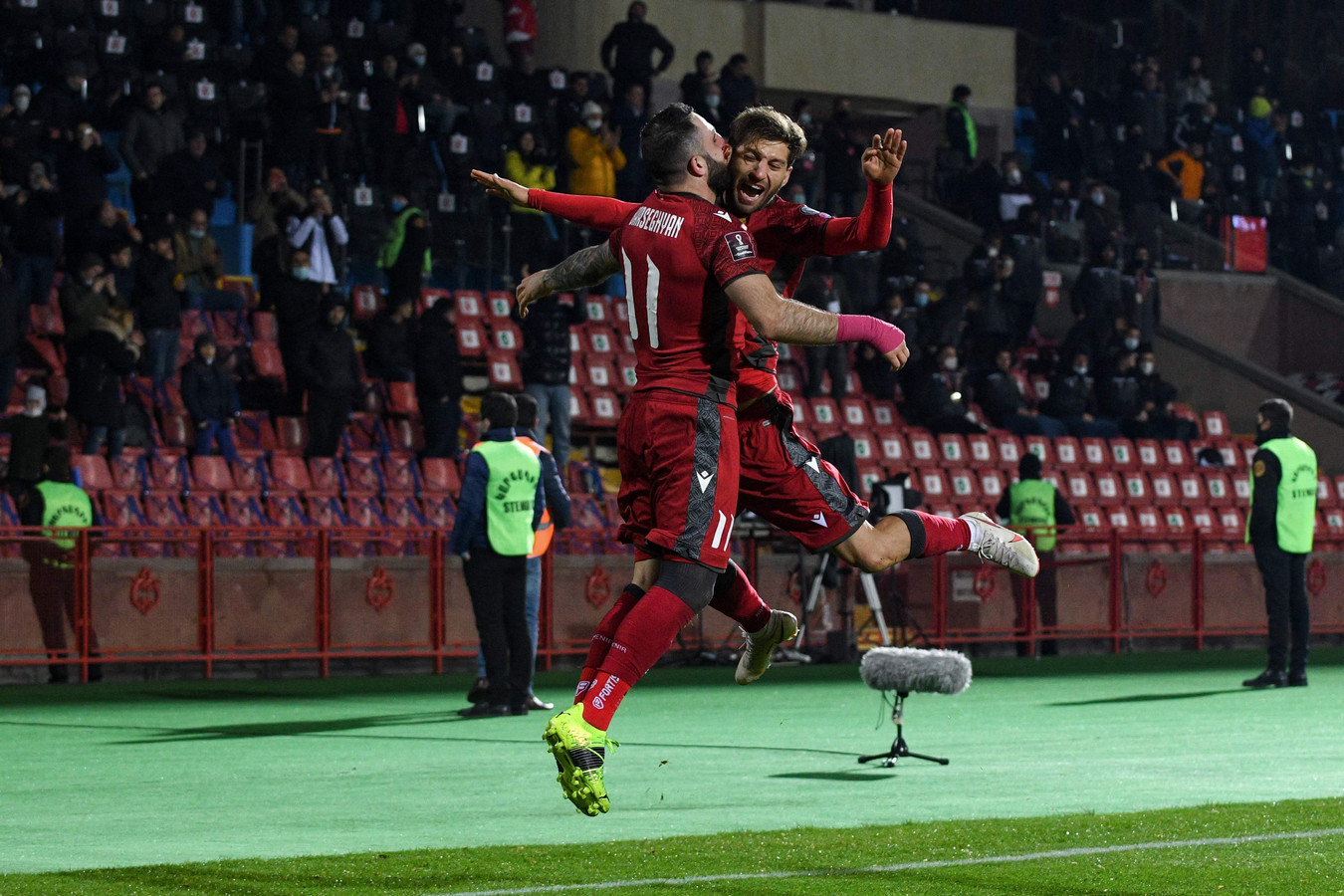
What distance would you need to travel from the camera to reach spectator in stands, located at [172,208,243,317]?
22.5 m

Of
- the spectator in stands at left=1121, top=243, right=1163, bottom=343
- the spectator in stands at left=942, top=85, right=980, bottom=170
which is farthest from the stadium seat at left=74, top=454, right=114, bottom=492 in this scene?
the spectator in stands at left=942, top=85, right=980, bottom=170

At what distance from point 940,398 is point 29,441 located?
492 inches

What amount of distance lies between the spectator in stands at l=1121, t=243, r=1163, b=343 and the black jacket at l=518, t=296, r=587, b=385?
10858mm

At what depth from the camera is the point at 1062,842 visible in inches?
333

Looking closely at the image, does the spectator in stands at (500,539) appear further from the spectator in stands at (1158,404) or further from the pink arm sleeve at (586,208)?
the spectator in stands at (1158,404)

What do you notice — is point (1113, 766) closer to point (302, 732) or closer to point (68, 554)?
point (302, 732)

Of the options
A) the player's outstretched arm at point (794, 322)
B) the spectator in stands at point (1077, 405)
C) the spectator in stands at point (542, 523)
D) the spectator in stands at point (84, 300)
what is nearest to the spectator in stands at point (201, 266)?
the spectator in stands at point (84, 300)

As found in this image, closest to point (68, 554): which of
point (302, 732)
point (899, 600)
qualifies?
point (302, 732)

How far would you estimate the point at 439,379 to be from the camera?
22.4 m

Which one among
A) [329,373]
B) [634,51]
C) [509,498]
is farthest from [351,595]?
[634,51]

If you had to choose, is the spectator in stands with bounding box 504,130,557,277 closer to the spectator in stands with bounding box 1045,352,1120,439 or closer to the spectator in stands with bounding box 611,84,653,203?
the spectator in stands with bounding box 611,84,653,203

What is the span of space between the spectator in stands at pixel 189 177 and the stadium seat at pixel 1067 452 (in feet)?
38.1

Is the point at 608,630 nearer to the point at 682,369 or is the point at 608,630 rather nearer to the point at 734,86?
the point at 682,369

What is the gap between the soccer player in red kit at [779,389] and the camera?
7418 mm
